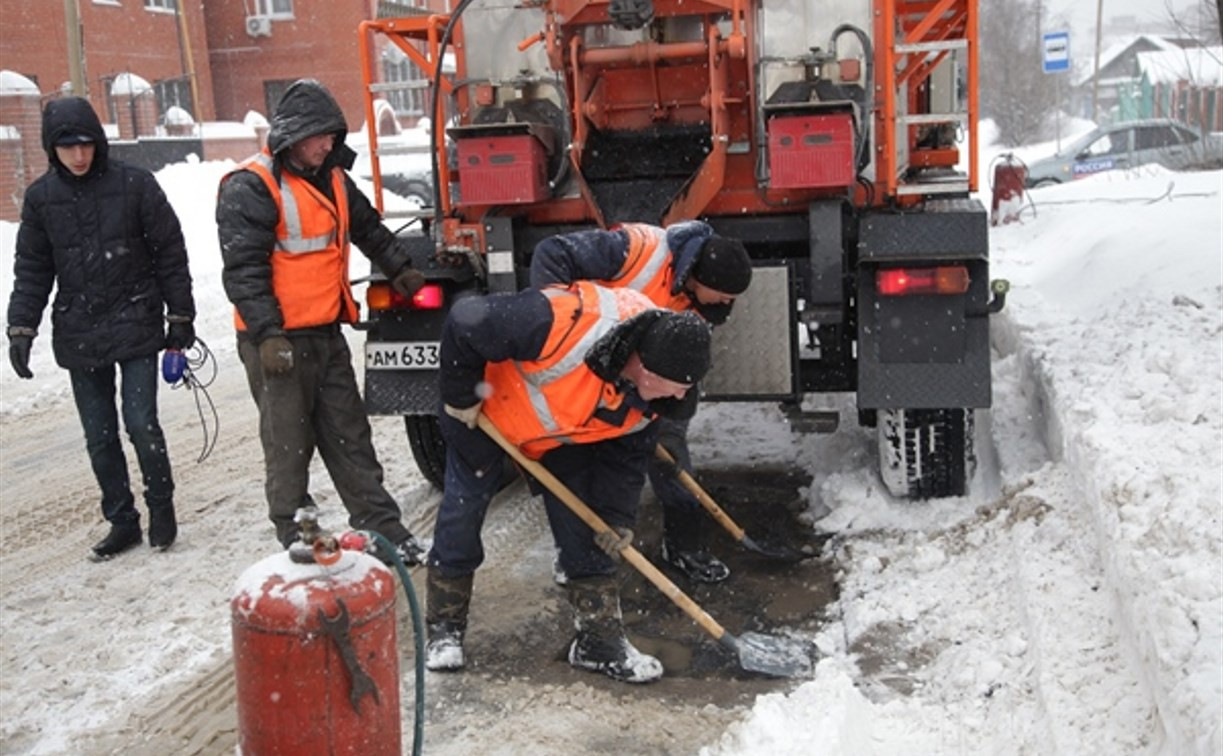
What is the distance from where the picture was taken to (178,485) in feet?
19.9

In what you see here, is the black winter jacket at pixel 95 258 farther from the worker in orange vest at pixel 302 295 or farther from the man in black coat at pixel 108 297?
the worker in orange vest at pixel 302 295

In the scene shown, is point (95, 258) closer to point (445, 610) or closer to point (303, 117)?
point (303, 117)

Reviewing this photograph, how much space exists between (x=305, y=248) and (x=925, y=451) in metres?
2.57

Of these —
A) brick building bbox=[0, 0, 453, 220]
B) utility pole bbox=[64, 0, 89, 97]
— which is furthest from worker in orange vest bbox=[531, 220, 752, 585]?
brick building bbox=[0, 0, 453, 220]

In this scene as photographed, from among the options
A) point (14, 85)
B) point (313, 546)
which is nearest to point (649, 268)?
point (313, 546)

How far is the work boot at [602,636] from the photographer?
3.90 metres

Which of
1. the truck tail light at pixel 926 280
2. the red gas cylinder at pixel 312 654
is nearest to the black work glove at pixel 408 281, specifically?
the truck tail light at pixel 926 280

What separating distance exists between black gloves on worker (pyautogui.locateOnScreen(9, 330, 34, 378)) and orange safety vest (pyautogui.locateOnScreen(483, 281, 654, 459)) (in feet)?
7.41

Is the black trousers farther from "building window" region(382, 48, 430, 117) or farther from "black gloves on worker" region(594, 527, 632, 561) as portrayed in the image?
"building window" region(382, 48, 430, 117)

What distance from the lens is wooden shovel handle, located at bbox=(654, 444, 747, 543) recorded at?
4571mm

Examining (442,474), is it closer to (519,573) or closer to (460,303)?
(519,573)

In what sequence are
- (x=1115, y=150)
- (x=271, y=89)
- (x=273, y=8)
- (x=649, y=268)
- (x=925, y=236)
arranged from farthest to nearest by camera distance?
(x=271, y=89), (x=273, y=8), (x=1115, y=150), (x=925, y=236), (x=649, y=268)

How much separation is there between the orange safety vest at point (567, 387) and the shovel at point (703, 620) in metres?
0.05

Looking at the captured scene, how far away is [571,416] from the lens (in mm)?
3639
